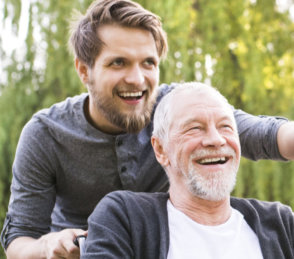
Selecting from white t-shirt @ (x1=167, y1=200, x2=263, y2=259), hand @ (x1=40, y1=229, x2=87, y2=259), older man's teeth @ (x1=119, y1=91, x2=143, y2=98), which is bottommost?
hand @ (x1=40, y1=229, x2=87, y2=259)

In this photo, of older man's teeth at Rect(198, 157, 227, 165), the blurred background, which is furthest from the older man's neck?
the blurred background

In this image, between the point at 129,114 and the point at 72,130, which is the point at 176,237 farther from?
the point at 72,130

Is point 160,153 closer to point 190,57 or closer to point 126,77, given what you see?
point 126,77

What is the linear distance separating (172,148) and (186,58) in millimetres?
2272

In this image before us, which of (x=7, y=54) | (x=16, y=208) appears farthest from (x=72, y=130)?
(x=7, y=54)

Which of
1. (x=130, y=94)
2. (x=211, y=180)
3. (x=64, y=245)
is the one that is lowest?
(x=64, y=245)

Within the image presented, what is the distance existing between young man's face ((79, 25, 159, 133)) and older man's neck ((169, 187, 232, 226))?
1.51 feet

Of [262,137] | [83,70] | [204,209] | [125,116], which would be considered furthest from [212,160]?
[83,70]

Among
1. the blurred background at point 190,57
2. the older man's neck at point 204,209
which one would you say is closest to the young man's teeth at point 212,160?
the older man's neck at point 204,209

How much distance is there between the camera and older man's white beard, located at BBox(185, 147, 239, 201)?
A: 5.22ft

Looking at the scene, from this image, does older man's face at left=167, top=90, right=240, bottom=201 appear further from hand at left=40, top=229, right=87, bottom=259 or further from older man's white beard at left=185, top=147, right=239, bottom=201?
hand at left=40, top=229, right=87, bottom=259

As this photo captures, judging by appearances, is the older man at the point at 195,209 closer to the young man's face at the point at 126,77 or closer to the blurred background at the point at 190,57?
the young man's face at the point at 126,77

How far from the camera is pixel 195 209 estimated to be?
165 cm

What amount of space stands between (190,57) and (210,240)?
2572mm
